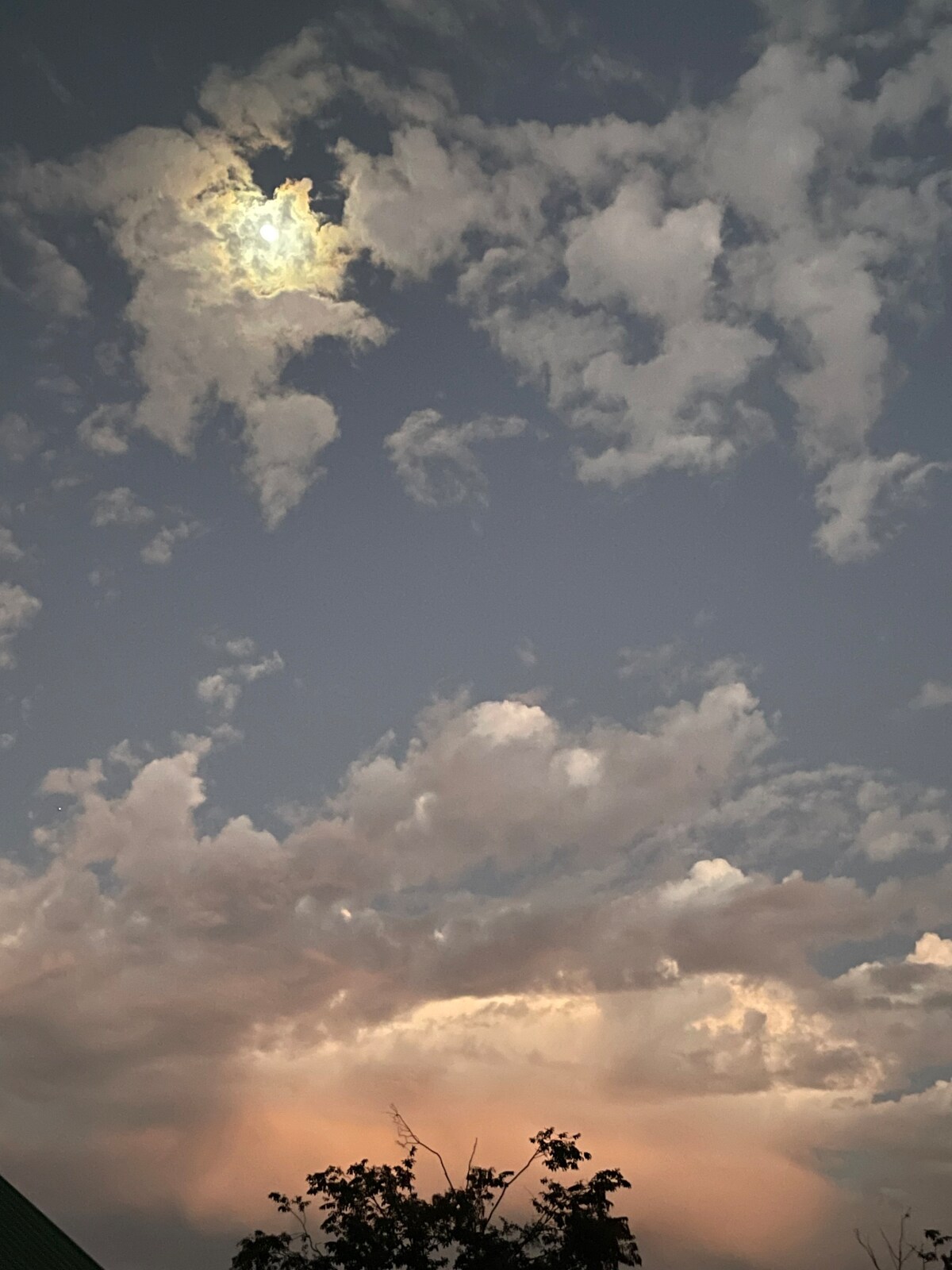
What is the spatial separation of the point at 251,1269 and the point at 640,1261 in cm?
1591

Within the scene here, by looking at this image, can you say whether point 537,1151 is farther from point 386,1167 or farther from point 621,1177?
point 386,1167

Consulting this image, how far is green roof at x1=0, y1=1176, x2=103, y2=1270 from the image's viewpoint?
33.5m

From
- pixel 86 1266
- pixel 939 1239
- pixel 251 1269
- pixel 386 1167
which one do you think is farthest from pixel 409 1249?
pixel 939 1239

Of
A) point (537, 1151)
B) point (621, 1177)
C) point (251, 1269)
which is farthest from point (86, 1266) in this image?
point (621, 1177)

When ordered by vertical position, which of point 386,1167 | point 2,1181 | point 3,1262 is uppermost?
point 386,1167

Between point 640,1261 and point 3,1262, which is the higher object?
point 640,1261

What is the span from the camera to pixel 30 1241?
34750 millimetres

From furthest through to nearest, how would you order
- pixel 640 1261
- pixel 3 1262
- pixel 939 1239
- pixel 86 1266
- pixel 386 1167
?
1. pixel 386 1167
2. pixel 640 1261
3. pixel 939 1239
4. pixel 86 1266
5. pixel 3 1262

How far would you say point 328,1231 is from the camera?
4481cm

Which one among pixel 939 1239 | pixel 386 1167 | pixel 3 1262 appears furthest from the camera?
pixel 386 1167

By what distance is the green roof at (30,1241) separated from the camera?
110ft

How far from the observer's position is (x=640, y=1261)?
140ft

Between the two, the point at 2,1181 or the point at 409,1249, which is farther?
the point at 409,1249

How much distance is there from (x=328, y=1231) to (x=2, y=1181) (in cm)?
1441
